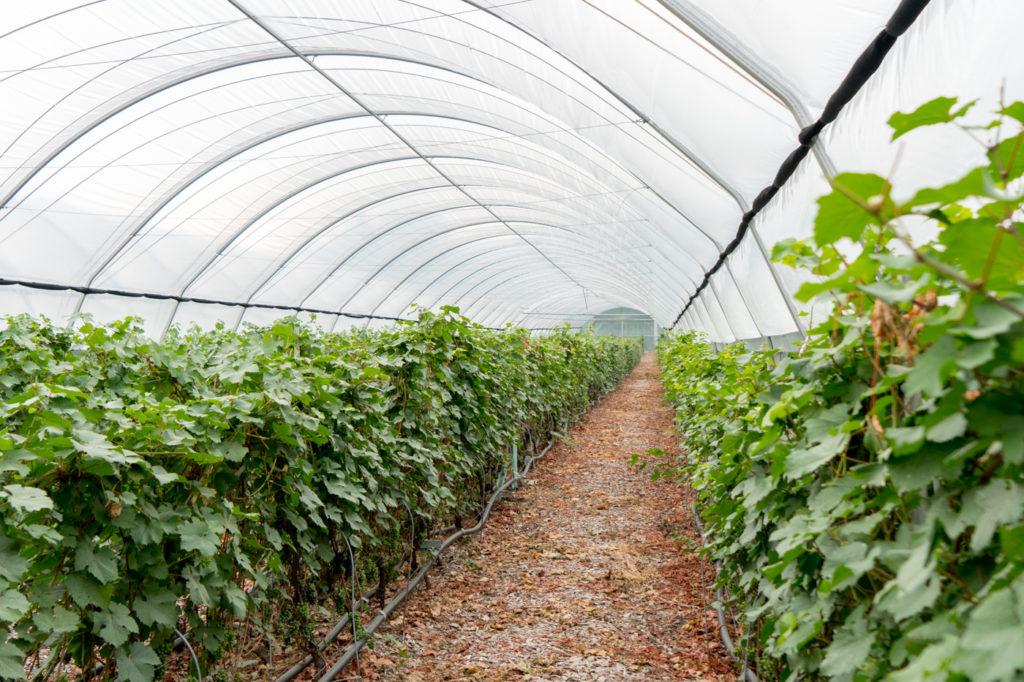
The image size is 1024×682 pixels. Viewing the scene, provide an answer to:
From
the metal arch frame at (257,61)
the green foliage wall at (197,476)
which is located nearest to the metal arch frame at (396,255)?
the metal arch frame at (257,61)

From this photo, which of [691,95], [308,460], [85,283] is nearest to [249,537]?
[308,460]

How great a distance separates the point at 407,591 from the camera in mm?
4492

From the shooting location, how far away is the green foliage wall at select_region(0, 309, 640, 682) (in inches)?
77.4

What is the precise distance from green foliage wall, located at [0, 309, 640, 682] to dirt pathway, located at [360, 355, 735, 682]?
0.53m

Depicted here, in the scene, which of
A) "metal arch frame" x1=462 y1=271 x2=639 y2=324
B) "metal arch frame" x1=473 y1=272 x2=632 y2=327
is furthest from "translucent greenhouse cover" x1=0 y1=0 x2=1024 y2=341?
"metal arch frame" x1=473 y1=272 x2=632 y2=327

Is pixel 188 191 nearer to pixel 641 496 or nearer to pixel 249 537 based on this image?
pixel 641 496

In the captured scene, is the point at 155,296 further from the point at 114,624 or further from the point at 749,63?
the point at 114,624

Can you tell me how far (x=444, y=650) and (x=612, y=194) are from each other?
7.90m

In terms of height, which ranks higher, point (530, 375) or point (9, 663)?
point (530, 375)

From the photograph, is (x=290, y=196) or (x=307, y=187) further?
(x=290, y=196)

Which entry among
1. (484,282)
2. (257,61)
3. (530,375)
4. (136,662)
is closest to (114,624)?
(136,662)

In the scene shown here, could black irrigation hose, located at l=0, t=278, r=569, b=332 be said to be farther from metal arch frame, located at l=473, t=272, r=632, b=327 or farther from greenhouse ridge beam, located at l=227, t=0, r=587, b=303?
metal arch frame, located at l=473, t=272, r=632, b=327

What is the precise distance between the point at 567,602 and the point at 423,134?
8.82 m

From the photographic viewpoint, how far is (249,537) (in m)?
2.81
